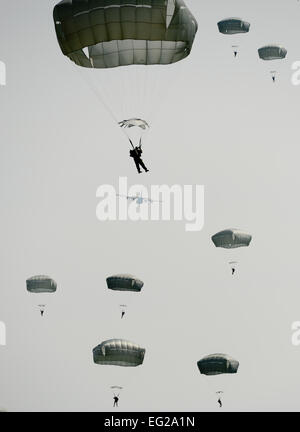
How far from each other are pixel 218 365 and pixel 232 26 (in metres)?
22.4

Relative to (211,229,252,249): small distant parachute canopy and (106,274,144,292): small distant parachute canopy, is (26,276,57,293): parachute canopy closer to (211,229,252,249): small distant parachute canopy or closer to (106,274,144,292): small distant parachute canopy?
(106,274,144,292): small distant parachute canopy

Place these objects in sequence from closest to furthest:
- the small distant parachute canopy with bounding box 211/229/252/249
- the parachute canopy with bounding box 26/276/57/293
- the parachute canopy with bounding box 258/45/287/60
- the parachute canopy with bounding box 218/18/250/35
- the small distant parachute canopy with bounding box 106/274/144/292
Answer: the small distant parachute canopy with bounding box 106/274/144/292 < the small distant parachute canopy with bounding box 211/229/252/249 < the parachute canopy with bounding box 26/276/57/293 < the parachute canopy with bounding box 218/18/250/35 < the parachute canopy with bounding box 258/45/287/60

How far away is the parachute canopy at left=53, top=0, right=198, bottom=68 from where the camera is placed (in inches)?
1702

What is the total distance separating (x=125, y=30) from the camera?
4338 centimetres

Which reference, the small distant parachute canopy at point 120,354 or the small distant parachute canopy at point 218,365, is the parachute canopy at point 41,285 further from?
the small distant parachute canopy at point 218,365

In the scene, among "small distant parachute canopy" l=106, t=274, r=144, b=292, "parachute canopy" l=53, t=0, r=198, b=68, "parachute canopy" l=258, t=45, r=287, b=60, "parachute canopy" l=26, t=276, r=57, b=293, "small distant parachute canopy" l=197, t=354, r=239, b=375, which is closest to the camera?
"parachute canopy" l=53, t=0, r=198, b=68

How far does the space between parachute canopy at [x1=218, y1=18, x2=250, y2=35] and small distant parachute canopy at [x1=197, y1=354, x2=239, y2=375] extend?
21214mm

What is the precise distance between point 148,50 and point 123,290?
2060cm

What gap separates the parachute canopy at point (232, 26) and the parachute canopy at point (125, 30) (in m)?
23.6

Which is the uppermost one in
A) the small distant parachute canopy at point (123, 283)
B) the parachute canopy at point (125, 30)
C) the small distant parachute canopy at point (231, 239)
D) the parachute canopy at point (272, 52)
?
the parachute canopy at point (272, 52)

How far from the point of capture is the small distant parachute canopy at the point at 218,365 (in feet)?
197

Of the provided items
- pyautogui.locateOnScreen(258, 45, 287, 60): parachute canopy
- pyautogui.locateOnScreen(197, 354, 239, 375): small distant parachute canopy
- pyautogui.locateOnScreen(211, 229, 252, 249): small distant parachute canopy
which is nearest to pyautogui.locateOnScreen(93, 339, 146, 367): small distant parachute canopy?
pyautogui.locateOnScreen(197, 354, 239, 375): small distant parachute canopy

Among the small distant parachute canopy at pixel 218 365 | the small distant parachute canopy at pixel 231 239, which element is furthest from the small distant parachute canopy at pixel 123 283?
the small distant parachute canopy at pixel 231 239

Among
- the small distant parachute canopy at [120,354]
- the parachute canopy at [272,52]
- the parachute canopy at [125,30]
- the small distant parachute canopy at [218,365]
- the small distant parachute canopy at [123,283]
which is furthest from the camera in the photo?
the parachute canopy at [272,52]
